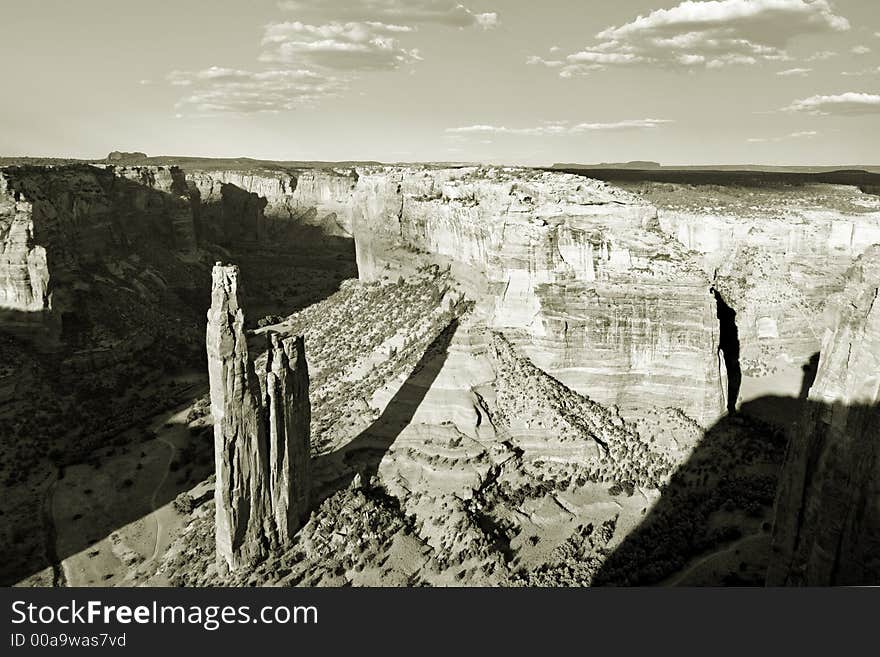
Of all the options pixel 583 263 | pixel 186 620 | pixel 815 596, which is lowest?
pixel 186 620

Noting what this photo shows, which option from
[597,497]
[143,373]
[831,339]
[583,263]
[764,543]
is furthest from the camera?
[143,373]

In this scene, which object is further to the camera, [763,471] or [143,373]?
[143,373]

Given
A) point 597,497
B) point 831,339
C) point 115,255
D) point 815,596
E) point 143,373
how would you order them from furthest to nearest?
point 115,255 < point 143,373 < point 597,497 < point 831,339 < point 815,596

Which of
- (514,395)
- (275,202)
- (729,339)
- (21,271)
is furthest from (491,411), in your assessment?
(275,202)

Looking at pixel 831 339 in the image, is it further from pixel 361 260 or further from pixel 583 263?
pixel 361 260

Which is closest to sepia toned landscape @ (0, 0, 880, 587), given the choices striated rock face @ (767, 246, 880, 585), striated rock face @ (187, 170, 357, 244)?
striated rock face @ (767, 246, 880, 585)

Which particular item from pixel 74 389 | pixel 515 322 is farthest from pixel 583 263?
pixel 74 389

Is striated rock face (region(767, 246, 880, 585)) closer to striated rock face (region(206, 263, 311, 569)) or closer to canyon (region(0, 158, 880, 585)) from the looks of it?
canyon (region(0, 158, 880, 585))
